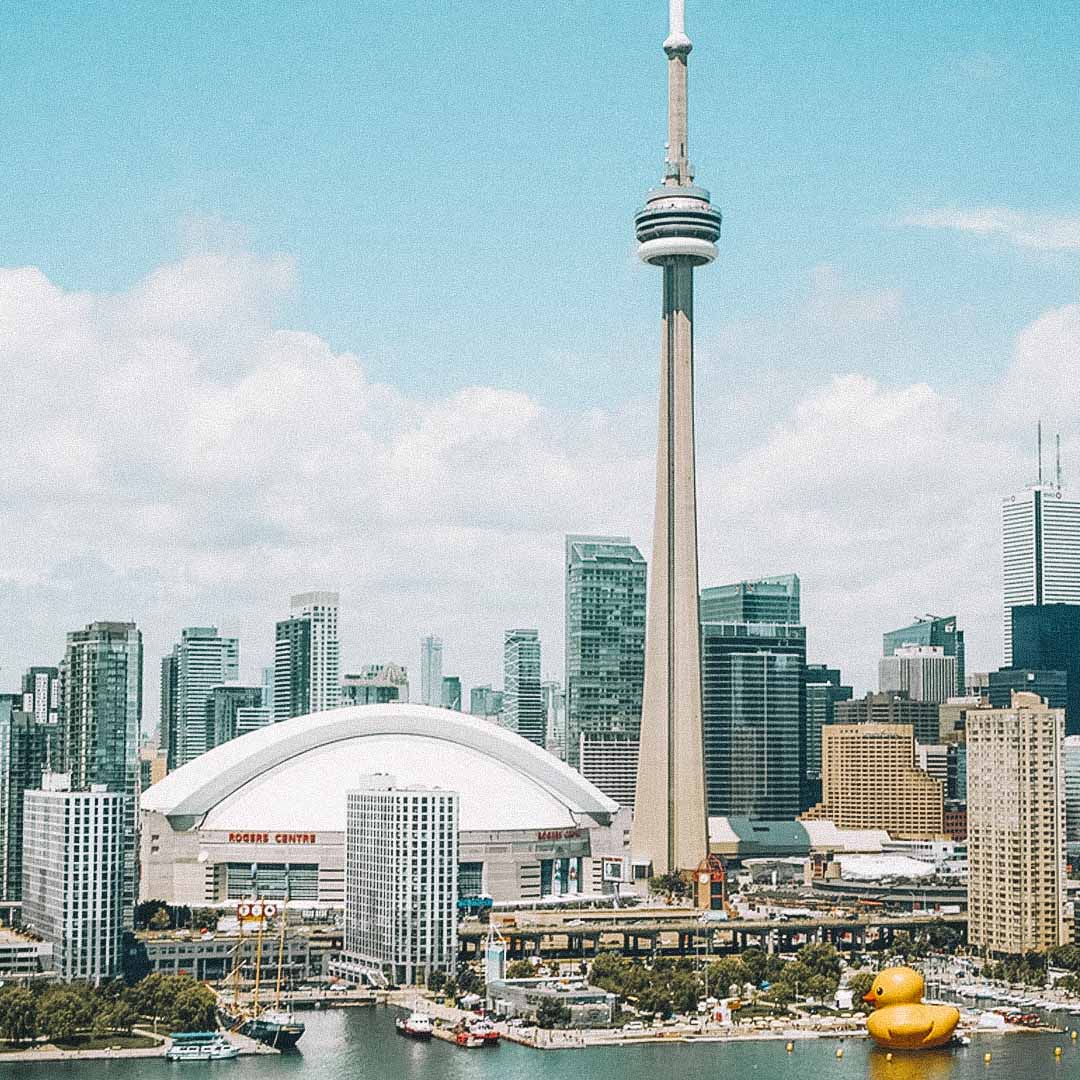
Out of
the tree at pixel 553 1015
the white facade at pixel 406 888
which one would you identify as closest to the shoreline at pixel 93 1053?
the tree at pixel 553 1015

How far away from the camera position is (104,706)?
13775 centimetres

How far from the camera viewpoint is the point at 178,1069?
262ft

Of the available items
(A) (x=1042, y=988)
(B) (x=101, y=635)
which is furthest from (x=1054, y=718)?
(B) (x=101, y=635)

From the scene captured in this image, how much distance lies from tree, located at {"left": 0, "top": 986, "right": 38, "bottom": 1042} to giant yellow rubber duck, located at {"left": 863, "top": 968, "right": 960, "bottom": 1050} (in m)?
34.3

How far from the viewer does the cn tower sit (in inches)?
5812

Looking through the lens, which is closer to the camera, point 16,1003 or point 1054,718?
point 16,1003

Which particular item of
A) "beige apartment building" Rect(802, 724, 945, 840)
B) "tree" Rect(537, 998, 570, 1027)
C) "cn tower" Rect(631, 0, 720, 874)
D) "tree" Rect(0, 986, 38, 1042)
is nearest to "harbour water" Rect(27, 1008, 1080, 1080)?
"tree" Rect(0, 986, 38, 1042)

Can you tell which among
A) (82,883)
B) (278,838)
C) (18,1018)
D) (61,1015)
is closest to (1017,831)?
(278,838)

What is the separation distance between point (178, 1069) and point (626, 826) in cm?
6024

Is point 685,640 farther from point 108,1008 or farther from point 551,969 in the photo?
point 108,1008

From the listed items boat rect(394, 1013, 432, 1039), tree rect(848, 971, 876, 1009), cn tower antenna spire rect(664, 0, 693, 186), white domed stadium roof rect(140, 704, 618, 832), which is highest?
cn tower antenna spire rect(664, 0, 693, 186)

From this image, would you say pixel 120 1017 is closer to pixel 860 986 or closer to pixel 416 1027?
pixel 416 1027

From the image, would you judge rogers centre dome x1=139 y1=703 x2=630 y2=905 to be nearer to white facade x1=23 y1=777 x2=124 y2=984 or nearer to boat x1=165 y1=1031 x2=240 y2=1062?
white facade x1=23 y1=777 x2=124 y2=984

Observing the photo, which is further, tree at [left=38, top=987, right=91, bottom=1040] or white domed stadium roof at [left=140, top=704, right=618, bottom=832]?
white domed stadium roof at [left=140, top=704, right=618, bottom=832]
